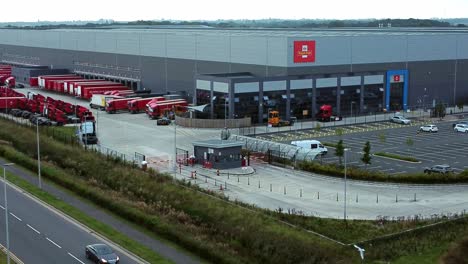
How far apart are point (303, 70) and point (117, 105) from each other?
1558 centimetres

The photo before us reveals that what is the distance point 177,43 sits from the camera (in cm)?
6156

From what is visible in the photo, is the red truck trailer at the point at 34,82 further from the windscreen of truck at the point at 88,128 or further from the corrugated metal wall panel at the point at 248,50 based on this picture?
the windscreen of truck at the point at 88,128

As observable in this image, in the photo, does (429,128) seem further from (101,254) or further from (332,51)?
(101,254)

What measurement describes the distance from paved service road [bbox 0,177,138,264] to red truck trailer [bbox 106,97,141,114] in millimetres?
28879

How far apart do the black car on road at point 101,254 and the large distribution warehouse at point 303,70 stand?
29.2 metres

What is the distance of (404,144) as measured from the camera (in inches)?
1603

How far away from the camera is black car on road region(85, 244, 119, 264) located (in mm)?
19919

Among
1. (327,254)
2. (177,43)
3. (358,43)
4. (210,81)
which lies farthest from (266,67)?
(327,254)

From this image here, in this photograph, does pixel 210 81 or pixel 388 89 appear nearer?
pixel 210 81

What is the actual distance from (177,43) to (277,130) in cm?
1856

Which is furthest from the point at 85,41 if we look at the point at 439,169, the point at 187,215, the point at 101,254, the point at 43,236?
the point at 101,254

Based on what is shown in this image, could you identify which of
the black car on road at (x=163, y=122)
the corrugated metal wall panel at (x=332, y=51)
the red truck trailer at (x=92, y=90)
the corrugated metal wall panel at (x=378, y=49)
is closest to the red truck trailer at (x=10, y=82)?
the red truck trailer at (x=92, y=90)

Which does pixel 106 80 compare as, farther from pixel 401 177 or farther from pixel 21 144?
pixel 401 177

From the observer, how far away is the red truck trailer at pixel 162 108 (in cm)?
5212
